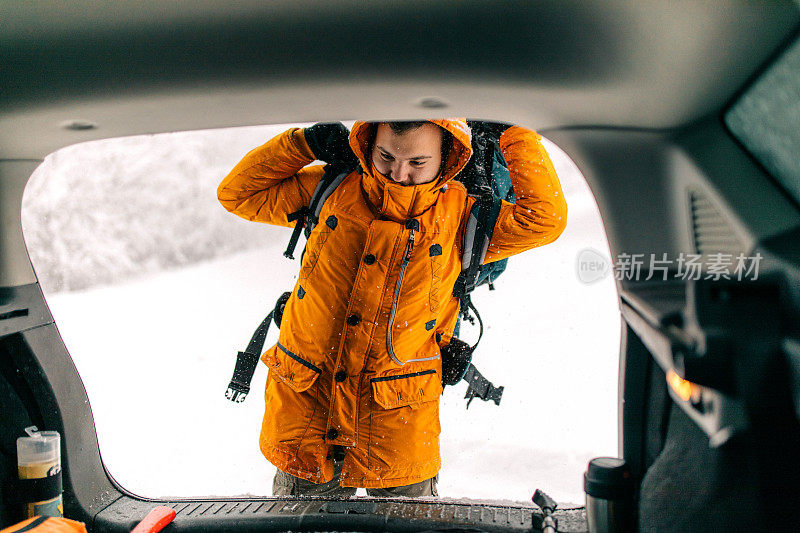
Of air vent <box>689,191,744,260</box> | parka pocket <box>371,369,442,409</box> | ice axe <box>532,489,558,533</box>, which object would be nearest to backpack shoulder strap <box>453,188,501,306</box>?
parka pocket <box>371,369,442,409</box>

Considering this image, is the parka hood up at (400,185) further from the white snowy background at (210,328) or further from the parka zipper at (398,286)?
the white snowy background at (210,328)

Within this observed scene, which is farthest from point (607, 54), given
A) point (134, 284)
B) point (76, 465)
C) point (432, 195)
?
point (134, 284)

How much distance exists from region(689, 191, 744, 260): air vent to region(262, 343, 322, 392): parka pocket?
127 centimetres

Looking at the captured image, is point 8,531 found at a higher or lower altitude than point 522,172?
lower

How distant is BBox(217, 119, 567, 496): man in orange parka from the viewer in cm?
177

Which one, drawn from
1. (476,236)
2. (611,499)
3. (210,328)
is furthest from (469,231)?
(210,328)

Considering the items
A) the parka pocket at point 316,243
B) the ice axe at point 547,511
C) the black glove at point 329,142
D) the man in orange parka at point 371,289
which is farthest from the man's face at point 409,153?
the ice axe at point 547,511

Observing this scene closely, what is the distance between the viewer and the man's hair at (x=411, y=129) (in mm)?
1722

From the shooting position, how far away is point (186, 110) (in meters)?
1.02

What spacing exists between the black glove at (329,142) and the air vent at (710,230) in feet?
3.91

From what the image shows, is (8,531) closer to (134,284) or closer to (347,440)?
(347,440)

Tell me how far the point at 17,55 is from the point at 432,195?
45.3 inches

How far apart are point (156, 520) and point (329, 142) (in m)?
1.12

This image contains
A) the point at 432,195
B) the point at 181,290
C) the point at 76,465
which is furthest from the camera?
the point at 181,290
